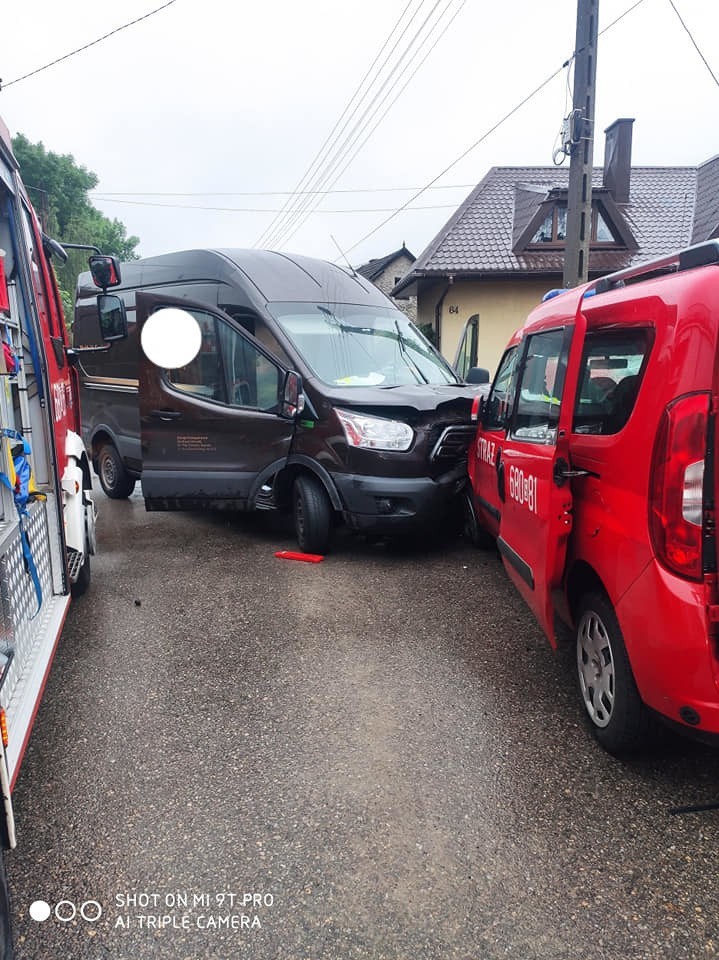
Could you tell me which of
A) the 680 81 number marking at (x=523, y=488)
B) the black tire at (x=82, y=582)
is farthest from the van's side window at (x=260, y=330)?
the 680 81 number marking at (x=523, y=488)

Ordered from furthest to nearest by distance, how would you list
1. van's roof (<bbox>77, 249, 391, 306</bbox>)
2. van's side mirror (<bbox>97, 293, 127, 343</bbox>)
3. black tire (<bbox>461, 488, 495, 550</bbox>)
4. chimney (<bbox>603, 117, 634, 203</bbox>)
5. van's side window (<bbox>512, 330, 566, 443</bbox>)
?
chimney (<bbox>603, 117, 634, 203</bbox>) → van's roof (<bbox>77, 249, 391, 306</bbox>) → black tire (<bbox>461, 488, 495, 550</bbox>) → van's side mirror (<bbox>97, 293, 127, 343</bbox>) → van's side window (<bbox>512, 330, 566, 443</bbox>)

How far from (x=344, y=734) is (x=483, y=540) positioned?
3025mm

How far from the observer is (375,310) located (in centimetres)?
662

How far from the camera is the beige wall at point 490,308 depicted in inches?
688

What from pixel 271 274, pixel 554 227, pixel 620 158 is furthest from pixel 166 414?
pixel 620 158

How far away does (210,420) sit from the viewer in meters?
6.23

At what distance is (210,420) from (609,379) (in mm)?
4122

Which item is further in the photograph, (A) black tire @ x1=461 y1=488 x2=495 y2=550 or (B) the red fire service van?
(A) black tire @ x1=461 y1=488 x2=495 y2=550

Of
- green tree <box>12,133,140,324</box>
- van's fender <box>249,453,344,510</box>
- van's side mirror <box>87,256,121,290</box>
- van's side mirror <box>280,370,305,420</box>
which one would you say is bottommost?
van's fender <box>249,453,344,510</box>

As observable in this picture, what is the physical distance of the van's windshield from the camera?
229 inches

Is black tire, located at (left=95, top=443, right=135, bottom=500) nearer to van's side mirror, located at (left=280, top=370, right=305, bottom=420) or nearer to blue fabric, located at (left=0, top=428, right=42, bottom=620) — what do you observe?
van's side mirror, located at (left=280, top=370, right=305, bottom=420)

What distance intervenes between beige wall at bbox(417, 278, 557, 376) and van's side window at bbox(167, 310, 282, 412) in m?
11.9

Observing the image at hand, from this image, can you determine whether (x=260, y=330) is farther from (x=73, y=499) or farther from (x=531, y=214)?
(x=531, y=214)

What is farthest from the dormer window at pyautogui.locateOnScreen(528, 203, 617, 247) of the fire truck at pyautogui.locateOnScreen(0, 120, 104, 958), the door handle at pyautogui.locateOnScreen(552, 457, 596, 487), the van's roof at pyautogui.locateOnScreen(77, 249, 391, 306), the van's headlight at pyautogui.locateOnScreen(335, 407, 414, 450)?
the door handle at pyautogui.locateOnScreen(552, 457, 596, 487)
